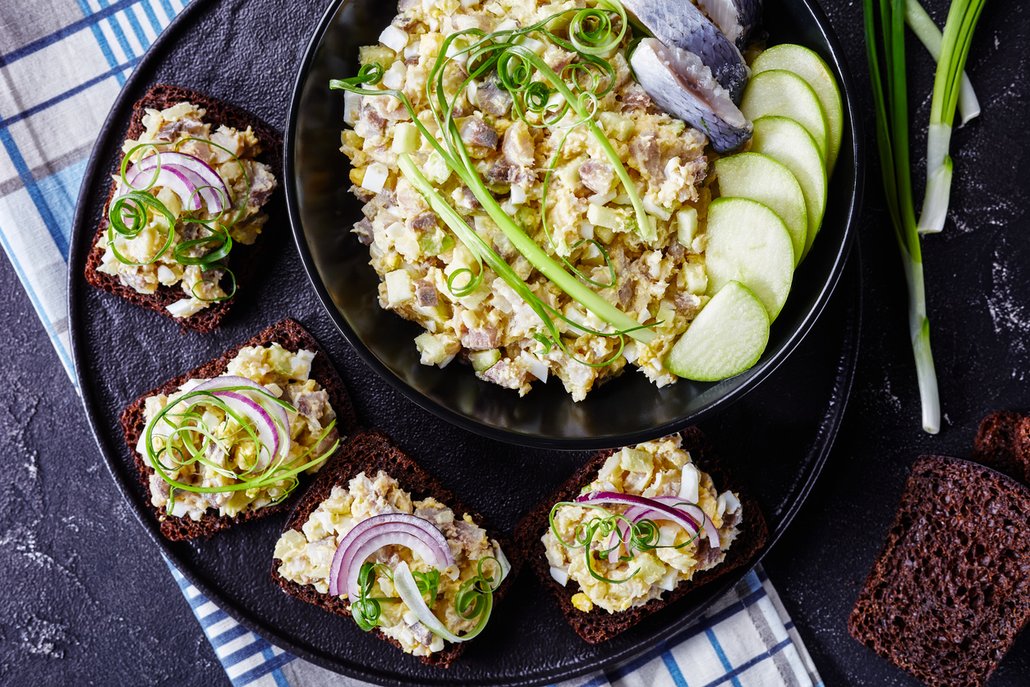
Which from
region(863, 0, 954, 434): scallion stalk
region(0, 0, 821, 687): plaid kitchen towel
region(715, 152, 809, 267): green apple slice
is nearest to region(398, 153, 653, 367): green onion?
region(715, 152, 809, 267): green apple slice

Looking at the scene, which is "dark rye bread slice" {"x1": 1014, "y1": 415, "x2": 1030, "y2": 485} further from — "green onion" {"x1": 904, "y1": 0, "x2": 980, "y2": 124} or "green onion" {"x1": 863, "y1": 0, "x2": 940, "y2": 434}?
"green onion" {"x1": 904, "y1": 0, "x2": 980, "y2": 124}

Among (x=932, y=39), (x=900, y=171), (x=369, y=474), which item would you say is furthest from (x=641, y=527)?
(x=932, y=39)

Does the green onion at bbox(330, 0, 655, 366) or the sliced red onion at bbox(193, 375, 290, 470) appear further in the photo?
the sliced red onion at bbox(193, 375, 290, 470)

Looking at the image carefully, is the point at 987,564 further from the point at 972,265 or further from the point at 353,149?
the point at 353,149

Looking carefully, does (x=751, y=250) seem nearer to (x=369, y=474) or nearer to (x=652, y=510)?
(x=652, y=510)

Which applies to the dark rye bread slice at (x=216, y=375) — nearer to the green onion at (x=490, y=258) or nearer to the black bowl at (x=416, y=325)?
the black bowl at (x=416, y=325)

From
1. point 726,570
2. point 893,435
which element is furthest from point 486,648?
point 893,435

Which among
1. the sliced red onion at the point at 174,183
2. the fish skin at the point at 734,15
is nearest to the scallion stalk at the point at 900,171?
the fish skin at the point at 734,15
